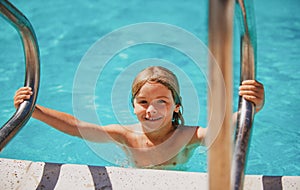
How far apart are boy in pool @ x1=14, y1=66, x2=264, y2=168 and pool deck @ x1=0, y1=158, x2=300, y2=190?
469mm

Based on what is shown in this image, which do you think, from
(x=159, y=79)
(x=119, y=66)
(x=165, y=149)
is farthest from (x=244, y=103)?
(x=119, y=66)

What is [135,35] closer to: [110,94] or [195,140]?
[110,94]

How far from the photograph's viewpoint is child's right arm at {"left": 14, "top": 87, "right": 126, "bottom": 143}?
2605 millimetres

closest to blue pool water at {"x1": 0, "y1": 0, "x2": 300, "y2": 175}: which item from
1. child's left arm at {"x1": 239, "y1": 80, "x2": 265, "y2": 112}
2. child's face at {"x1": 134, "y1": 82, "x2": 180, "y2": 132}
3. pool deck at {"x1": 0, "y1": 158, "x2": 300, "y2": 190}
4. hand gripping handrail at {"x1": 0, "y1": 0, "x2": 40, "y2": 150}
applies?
child's face at {"x1": 134, "y1": 82, "x2": 180, "y2": 132}

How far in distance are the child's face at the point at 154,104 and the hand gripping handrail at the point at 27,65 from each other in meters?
0.65

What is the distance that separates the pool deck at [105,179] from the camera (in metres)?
2.08

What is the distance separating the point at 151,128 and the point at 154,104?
252 millimetres

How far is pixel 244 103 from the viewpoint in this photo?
191 centimetres

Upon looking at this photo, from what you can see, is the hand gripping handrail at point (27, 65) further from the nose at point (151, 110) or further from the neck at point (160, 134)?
the neck at point (160, 134)

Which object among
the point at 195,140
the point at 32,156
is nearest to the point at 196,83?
the point at 32,156

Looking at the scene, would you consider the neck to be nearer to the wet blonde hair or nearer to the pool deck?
the wet blonde hair

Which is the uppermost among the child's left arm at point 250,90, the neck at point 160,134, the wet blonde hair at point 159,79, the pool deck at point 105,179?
the wet blonde hair at point 159,79

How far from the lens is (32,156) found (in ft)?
13.3

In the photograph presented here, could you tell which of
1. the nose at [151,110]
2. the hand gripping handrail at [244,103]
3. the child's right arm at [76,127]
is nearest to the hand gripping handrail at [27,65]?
the child's right arm at [76,127]
